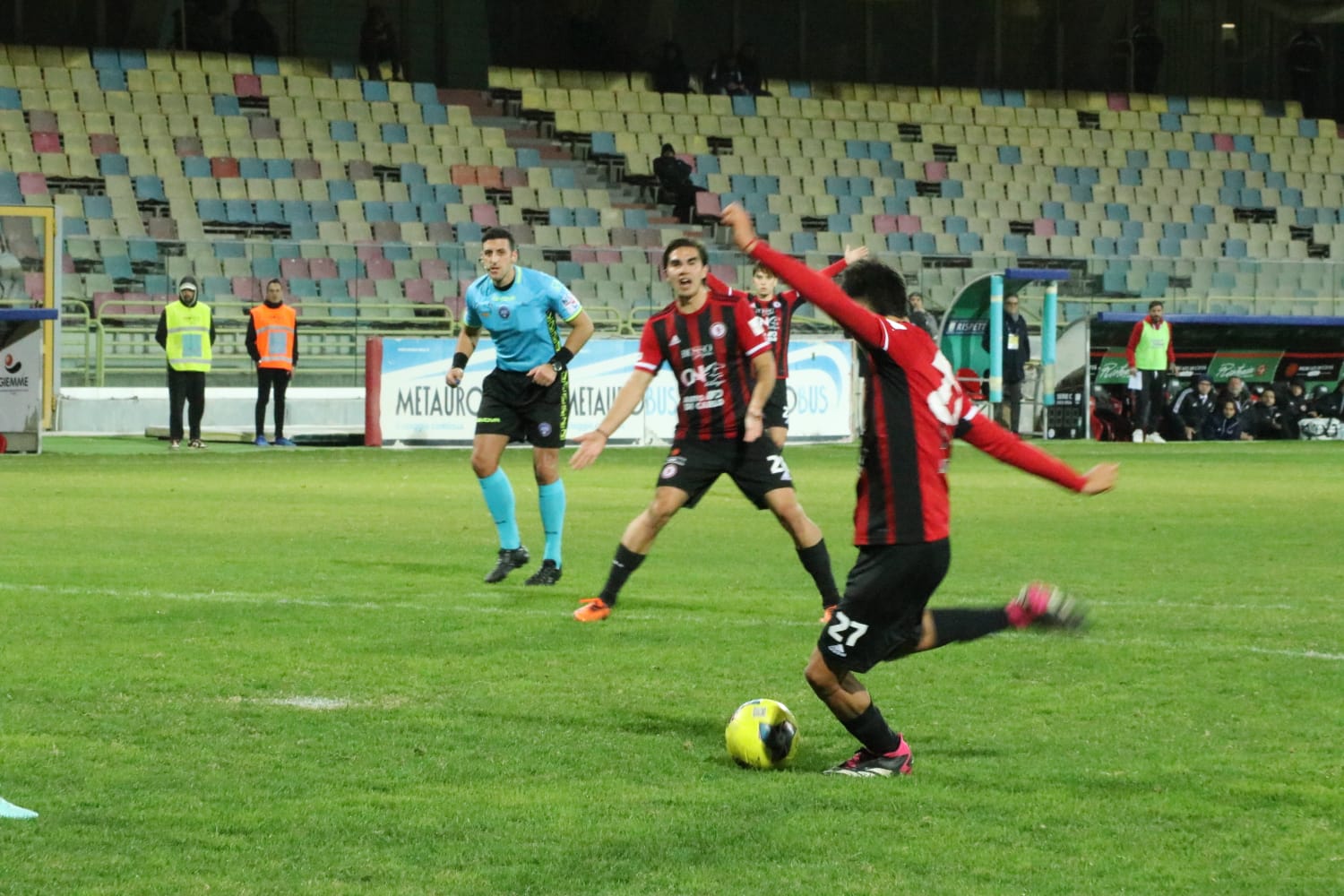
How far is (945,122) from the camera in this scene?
40.2 m

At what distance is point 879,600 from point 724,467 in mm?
3714

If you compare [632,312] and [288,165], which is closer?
[632,312]

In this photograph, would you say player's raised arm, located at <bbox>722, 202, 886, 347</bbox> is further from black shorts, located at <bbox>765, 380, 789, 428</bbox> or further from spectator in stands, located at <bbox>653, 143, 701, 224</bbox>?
spectator in stands, located at <bbox>653, 143, 701, 224</bbox>

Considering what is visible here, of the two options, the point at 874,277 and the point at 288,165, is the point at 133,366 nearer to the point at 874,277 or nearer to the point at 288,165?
the point at 288,165

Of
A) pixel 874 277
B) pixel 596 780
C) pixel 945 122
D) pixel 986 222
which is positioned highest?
pixel 945 122

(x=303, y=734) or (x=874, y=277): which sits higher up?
(x=874, y=277)

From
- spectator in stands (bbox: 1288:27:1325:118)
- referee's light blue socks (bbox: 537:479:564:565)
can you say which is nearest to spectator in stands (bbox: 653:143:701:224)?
spectator in stands (bbox: 1288:27:1325:118)

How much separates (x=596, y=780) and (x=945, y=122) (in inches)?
1422

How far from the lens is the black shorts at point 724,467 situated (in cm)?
914

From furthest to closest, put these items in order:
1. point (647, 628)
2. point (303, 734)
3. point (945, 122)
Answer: point (945, 122) < point (647, 628) < point (303, 734)

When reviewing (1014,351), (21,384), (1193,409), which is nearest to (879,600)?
(21,384)

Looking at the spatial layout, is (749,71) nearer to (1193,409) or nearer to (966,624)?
(1193,409)

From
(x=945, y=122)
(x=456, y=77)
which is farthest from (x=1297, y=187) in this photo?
(x=456, y=77)

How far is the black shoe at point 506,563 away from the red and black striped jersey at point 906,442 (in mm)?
5087
